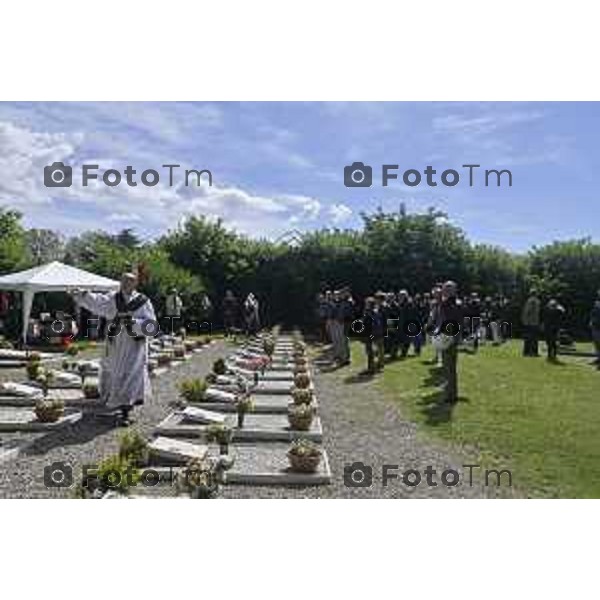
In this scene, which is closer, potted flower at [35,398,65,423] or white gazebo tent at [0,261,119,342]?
potted flower at [35,398,65,423]

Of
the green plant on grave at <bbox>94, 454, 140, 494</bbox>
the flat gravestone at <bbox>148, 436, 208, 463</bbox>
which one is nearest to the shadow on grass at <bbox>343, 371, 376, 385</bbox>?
the flat gravestone at <bbox>148, 436, 208, 463</bbox>

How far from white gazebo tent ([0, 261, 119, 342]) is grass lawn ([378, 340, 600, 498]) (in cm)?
961

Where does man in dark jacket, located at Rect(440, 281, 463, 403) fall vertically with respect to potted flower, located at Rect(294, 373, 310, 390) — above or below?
above

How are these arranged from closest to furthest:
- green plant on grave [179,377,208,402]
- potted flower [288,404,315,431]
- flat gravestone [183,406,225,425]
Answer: potted flower [288,404,315,431] < flat gravestone [183,406,225,425] < green plant on grave [179,377,208,402]

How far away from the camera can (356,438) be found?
13945 millimetres

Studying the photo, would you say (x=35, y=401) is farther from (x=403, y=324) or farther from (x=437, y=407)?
(x=403, y=324)

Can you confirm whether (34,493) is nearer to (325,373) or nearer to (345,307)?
(325,373)

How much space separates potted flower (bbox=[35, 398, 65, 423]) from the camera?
1408 centimetres

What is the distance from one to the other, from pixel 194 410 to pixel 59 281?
14.7m

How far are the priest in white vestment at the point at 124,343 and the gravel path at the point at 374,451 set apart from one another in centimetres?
302

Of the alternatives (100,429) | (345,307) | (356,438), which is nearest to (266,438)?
(356,438)

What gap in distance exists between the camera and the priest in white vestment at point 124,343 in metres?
14.9

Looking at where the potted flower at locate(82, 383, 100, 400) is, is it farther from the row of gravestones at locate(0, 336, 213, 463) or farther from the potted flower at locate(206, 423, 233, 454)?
the potted flower at locate(206, 423, 233, 454)

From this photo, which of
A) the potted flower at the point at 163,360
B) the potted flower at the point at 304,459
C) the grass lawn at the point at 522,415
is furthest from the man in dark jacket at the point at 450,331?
the potted flower at the point at 163,360
